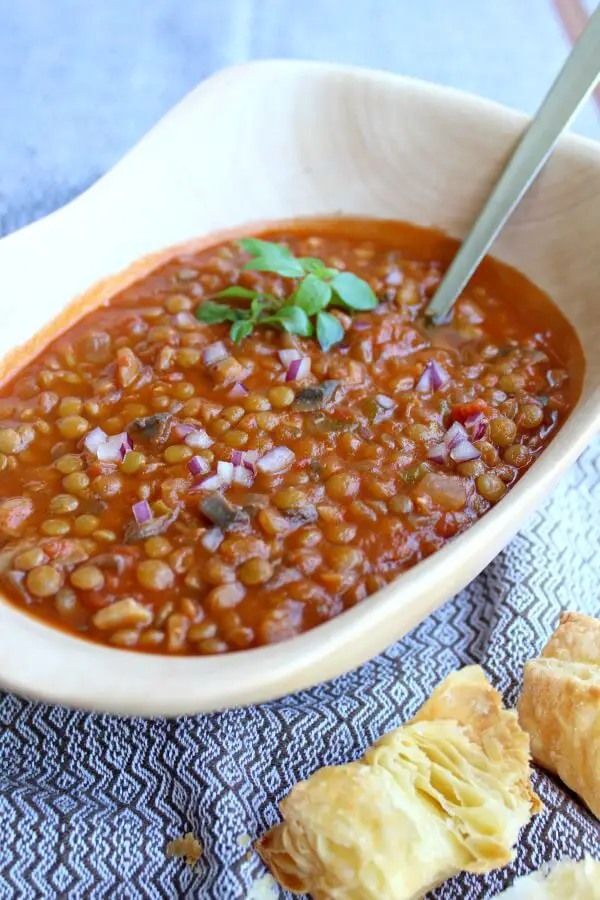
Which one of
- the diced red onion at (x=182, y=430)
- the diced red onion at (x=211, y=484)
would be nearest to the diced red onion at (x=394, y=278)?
the diced red onion at (x=182, y=430)

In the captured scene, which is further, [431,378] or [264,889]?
[431,378]

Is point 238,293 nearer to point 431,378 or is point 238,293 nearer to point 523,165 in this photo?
point 431,378

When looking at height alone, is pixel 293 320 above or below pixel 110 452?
above

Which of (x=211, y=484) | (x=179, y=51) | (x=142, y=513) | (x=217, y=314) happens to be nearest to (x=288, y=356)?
(x=217, y=314)

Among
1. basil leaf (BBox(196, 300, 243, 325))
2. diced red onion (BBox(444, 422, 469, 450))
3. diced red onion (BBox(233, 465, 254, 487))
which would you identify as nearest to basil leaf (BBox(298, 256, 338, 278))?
basil leaf (BBox(196, 300, 243, 325))

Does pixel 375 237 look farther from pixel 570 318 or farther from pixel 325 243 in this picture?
pixel 570 318

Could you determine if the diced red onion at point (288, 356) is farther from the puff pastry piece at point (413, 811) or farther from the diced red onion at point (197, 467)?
the puff pastry piece at point (413, 811)
